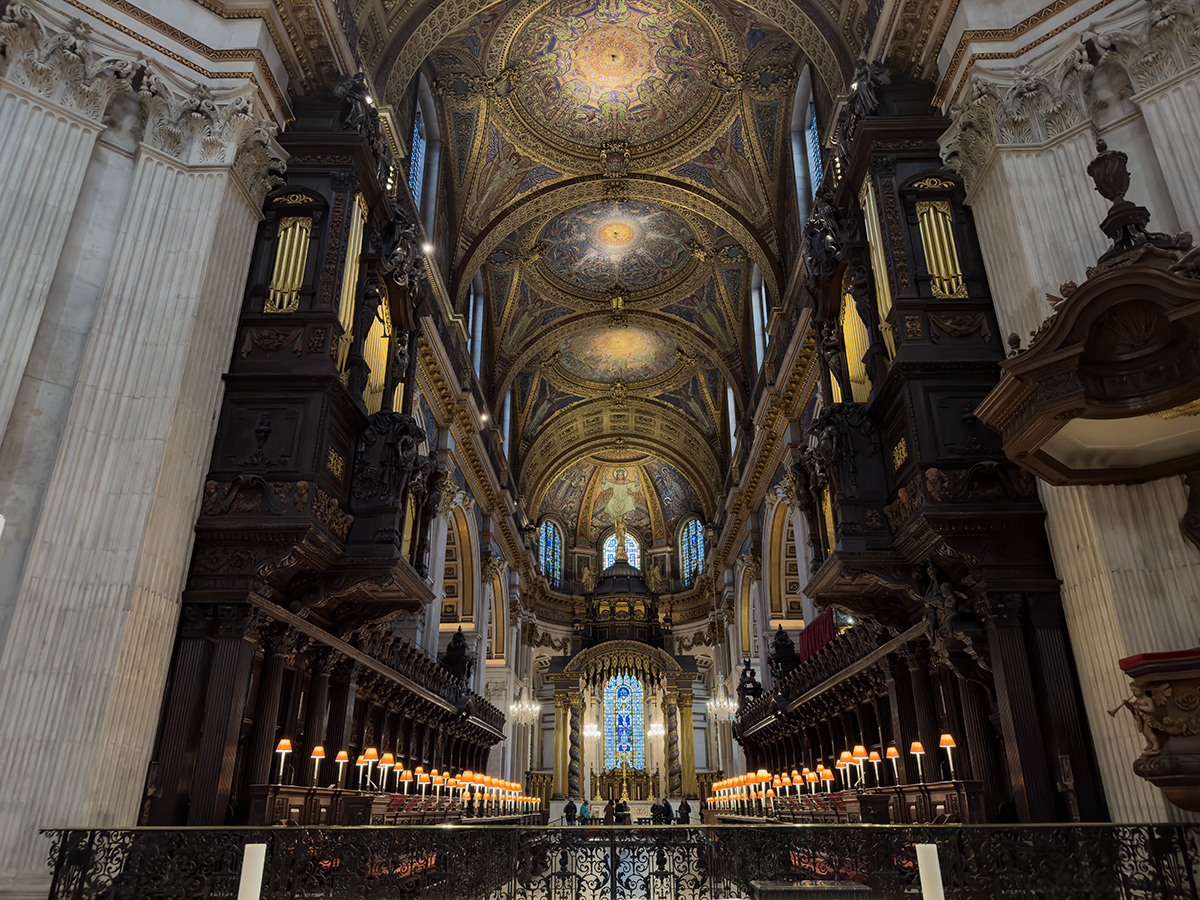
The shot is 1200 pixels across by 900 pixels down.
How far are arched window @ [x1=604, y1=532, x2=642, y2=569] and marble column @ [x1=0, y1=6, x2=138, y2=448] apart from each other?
33.5 m

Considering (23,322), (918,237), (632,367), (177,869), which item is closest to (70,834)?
(177,869)

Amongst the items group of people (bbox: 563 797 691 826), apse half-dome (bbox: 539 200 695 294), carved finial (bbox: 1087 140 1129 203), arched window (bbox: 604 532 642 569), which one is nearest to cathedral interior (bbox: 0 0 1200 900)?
carved finial (bbox: 1087 140 1129 203)

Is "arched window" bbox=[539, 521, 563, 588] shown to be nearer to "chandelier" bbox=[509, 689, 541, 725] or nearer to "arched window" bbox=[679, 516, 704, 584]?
"arched window" bbox=[679, 516, 704, 584]

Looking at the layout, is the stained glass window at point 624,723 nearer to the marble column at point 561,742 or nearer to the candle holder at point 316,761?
the marble column at point 561,742

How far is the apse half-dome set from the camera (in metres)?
23.9

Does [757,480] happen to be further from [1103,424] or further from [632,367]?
[1103,424]

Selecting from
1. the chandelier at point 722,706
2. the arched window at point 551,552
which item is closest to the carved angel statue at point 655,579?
the arched window at point 551,552

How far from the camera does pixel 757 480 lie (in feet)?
77.5

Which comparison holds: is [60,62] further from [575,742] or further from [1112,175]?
[575,742]

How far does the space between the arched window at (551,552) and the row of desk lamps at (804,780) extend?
13.4 metres

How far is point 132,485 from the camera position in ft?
25.8

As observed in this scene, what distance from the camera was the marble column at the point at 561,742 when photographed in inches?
1364

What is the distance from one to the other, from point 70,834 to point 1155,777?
800cm

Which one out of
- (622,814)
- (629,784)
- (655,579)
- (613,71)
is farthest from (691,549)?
(613,71)
